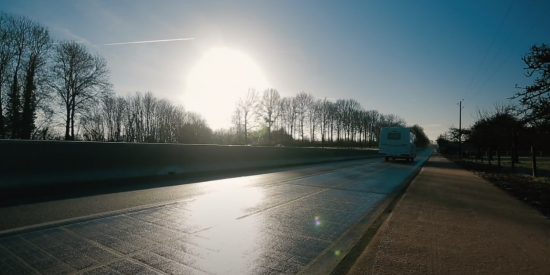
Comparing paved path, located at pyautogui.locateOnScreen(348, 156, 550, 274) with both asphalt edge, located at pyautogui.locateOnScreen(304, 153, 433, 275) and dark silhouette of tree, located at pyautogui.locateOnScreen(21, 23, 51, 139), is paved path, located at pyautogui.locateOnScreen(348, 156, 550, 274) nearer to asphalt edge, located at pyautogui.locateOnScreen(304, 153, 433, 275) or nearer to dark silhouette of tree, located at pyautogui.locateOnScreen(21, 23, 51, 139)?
asphalt edge, located at pyautogui.locateOnScreen(304, 153, 433, 275)

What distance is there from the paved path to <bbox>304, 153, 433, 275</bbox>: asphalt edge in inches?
4.6

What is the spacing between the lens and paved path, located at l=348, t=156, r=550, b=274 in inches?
153

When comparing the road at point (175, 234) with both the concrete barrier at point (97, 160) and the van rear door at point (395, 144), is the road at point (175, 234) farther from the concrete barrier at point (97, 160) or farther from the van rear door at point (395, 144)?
the van rear door at point (395, 144)

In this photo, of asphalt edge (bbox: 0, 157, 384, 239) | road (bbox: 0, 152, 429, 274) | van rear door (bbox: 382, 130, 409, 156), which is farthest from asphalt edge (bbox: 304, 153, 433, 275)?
van rear door (bbox: 382, 130, 409, 156)

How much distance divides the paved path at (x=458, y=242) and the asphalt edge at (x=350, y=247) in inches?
4.6

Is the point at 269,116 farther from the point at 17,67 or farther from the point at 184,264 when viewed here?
the point at 184,264

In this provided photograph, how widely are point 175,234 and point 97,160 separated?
6.79m

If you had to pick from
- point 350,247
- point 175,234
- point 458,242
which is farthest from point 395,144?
point 175,234

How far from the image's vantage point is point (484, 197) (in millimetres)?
10133

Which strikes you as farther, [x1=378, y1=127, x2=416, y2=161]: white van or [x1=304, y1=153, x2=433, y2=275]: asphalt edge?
[x1=378, y1=127, x2=416, y2=161]: white van

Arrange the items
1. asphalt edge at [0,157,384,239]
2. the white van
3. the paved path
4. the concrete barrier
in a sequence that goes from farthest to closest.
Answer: the white van
the concrete barrier
asphalt edge at [0,157,384,239]
the paved path

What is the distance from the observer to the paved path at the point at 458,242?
3875 millimetres

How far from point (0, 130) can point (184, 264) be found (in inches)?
1533

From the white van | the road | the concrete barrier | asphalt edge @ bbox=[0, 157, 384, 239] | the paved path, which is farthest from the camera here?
the white van
